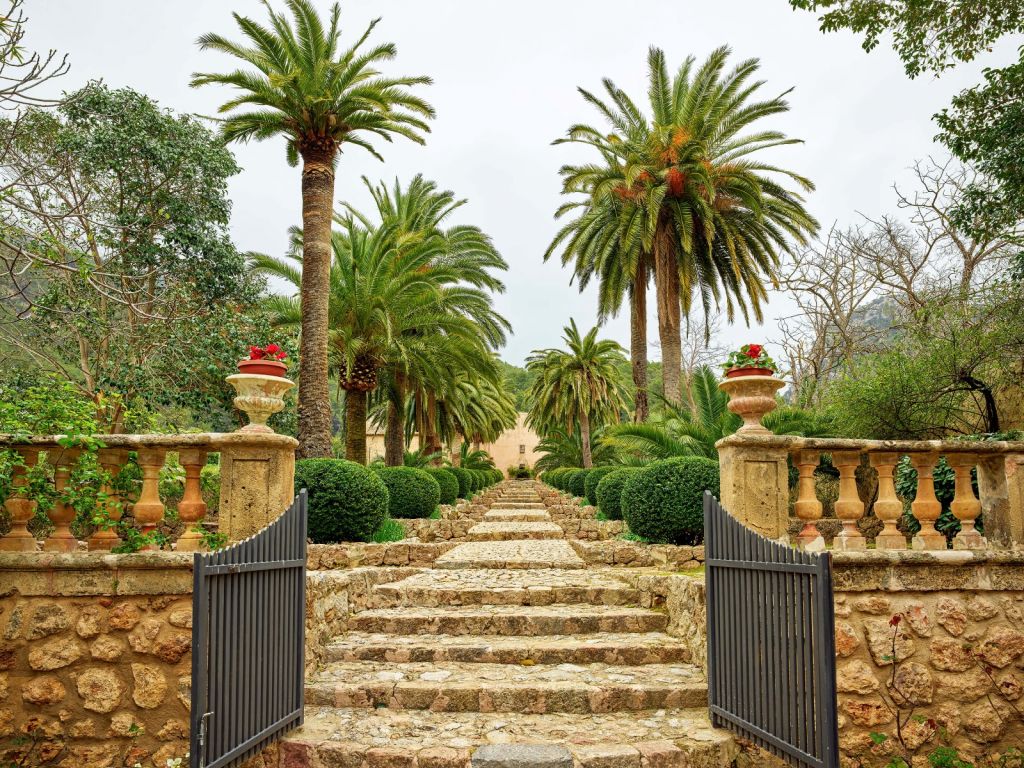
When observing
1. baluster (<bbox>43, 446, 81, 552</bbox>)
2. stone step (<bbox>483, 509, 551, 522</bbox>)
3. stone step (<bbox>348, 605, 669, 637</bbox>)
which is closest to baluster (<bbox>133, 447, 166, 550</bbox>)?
baluster (<bbox>43, 446, 81, 552</bbox>)

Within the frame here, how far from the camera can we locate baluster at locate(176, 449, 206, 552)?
5.03m

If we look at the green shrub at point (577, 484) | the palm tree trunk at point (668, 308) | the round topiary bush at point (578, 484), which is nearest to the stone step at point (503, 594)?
the palm tree trunk at point (668, 308)

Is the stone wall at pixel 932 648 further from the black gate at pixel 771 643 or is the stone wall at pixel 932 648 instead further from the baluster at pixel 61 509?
the baluster at pixel 61 509

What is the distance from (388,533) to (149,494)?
22.1 ft

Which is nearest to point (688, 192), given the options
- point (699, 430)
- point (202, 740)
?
point (699, 430)

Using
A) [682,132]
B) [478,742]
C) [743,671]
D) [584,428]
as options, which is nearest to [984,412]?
[682,132]

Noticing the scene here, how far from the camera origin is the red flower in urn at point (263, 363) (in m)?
5.60

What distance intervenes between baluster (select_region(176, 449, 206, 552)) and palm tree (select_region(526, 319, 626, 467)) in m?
29.8

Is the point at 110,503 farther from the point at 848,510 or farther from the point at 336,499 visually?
the point at 848,510

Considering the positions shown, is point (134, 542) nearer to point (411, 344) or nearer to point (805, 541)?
point (805, 541)

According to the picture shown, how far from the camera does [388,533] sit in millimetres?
11531

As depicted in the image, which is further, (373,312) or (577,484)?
(577,484)

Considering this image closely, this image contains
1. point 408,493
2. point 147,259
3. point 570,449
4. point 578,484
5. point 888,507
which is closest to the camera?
point 888,507

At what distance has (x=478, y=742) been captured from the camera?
4441mm
